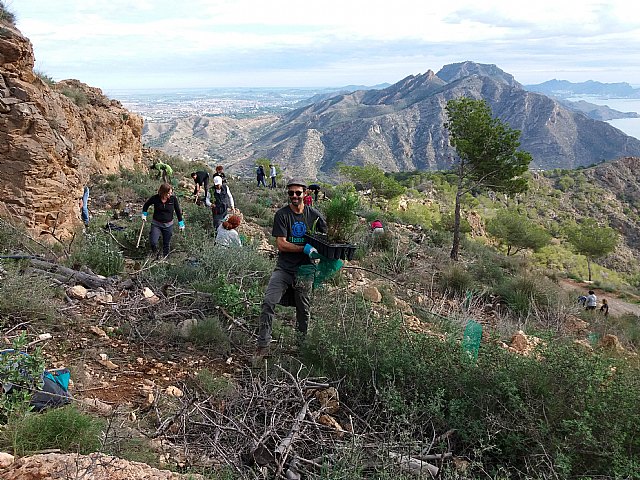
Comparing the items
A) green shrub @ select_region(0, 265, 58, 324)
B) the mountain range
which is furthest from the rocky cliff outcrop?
the mountain range

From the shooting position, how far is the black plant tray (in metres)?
3.74

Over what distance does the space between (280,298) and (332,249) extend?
75cm

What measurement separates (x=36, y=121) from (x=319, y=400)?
19.6ft

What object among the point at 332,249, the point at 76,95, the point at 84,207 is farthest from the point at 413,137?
the point at 332,249

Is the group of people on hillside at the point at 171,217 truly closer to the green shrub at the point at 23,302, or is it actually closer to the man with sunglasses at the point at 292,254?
the man with sunglasses at the point at 292,254

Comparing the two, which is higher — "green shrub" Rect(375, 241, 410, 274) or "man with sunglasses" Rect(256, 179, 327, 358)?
"man with sunglasses" Rect(256, 179, 327, 358)

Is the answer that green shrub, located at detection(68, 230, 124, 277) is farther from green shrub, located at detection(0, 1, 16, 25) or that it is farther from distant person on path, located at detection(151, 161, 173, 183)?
distant person on path, located at detection(151, 161, 173, 183)

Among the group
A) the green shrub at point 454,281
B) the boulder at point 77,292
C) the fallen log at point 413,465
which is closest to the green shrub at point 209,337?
the boulder at point 77,292

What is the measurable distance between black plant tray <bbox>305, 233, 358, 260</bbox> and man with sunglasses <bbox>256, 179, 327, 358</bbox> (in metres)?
0.11

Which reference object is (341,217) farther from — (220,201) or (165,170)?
(165,170)

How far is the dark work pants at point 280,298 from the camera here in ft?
13.0

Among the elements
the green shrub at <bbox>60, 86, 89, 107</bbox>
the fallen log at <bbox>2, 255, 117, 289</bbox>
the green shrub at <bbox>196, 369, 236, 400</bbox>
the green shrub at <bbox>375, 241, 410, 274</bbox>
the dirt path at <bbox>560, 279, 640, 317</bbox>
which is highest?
the green shrub at <bbox>60, 86, 89, 107</bbox>

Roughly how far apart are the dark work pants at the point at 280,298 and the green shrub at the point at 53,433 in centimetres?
176

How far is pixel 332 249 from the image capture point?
3746 millimetres
